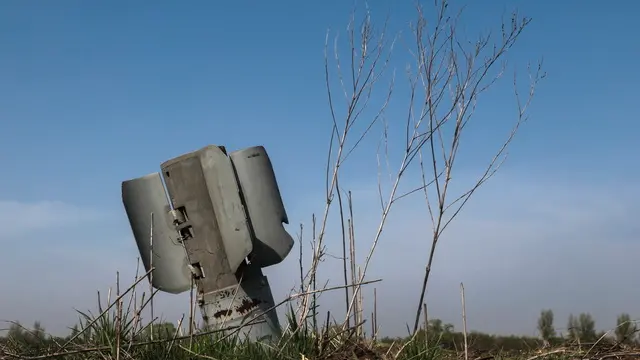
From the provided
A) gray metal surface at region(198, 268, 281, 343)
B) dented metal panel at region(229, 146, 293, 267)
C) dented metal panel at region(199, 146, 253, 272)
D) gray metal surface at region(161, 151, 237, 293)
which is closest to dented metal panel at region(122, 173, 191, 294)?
gray metal surface at region(161, 151, 237, 293)

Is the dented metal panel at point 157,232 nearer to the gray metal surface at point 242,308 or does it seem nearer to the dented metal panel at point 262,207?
the gray metal surface at point 242,308

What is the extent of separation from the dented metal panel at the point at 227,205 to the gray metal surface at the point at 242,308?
6.6 inches

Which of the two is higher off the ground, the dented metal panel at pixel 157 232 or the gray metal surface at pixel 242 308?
the dented metal panel at pixel 157 232

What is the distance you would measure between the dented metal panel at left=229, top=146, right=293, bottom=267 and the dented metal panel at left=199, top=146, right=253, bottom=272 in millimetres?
68

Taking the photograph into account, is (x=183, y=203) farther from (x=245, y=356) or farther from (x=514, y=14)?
(x=514, y=14)

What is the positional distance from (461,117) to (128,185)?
2.28 meters

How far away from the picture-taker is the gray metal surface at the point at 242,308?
13.2 feet

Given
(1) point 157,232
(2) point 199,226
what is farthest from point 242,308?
(1) point 157,232

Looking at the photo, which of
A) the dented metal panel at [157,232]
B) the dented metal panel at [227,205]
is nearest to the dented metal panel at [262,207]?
the dented metal panel at [227,205]

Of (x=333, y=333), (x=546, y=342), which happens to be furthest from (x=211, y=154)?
(x=546, y=342)

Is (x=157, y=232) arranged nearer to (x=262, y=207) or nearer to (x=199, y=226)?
(x=199, y=226)

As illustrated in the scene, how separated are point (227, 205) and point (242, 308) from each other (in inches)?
23.3

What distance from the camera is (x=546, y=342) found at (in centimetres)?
451

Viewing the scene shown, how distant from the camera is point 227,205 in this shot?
3.96 metres
